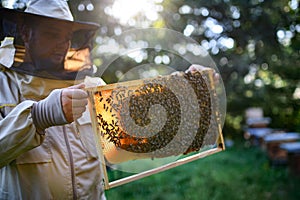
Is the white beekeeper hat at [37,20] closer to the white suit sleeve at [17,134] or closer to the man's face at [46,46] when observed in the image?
the man's face at [46,46]

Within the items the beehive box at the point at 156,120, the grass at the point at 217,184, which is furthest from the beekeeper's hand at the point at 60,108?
the grass at the point at 217,184

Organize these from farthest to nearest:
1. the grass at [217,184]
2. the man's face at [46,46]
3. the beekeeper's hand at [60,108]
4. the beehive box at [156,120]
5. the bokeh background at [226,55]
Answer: the grass at [217,184] < the bokeh background at [226,55] < the man's face at [46,46] < the beehive box at [156,120] < the beekeeper's hand at [60,108]

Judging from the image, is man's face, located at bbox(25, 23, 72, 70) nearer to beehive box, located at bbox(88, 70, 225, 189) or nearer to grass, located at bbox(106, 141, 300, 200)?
beehive box, located at bbox(88, 70, 225, 189)

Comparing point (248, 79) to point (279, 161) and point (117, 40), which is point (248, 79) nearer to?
point (279, 161)

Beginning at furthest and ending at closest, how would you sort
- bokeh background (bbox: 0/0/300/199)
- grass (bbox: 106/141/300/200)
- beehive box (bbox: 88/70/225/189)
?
grass (bbox: 106/141/300/200)
bokeh background (bbox: 0/0/300/199)
beehive box (bbox: 88/70/225/189)

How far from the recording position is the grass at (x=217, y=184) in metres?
4.66

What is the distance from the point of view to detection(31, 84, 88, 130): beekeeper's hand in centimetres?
158

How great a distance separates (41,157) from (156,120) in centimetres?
54

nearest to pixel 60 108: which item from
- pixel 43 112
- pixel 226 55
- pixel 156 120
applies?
pixel 43 112

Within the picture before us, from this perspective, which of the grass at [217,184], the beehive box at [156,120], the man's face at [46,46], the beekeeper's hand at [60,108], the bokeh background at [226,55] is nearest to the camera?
the beekeeper's hand at [60,108]

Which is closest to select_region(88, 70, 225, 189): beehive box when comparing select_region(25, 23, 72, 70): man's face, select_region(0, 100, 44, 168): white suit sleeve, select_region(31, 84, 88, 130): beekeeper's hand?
select_region(31, 84, 88, 130): beekeeper's hand

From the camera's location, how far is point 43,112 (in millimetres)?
1602

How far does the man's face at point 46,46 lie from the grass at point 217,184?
262 cm

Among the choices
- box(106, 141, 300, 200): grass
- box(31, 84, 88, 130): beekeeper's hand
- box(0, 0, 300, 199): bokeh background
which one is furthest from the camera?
box(106, 141, 300, 200): grass
